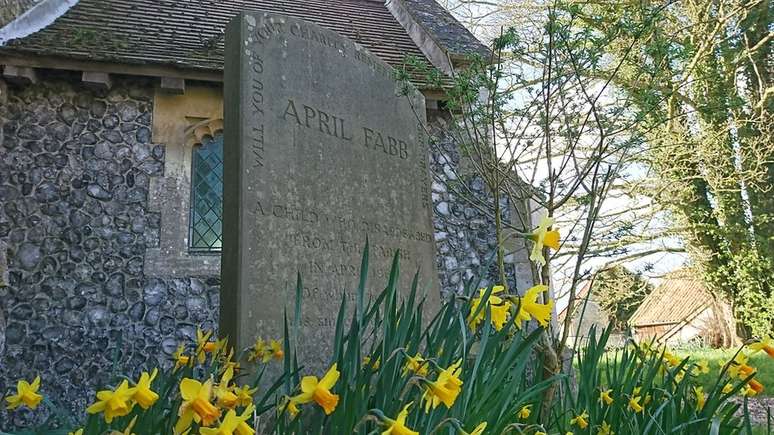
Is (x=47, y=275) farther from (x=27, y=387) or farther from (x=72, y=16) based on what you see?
(x=27, y=387)

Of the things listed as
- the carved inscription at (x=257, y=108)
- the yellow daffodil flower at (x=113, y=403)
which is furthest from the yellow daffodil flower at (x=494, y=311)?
the carved inscription at (x=257, y=108)

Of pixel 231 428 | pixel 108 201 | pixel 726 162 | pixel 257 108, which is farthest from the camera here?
pixel 726 162

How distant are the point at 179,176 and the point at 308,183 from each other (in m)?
4.46

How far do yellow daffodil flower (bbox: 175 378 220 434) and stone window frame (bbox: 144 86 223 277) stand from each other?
18.2 ft

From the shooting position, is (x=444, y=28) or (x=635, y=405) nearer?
(x=635, y=405)

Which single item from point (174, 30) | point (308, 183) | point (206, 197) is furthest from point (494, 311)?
point (174, 30)

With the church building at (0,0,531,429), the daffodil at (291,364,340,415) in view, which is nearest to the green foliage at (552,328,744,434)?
the daffodil at (291,364,340,415)

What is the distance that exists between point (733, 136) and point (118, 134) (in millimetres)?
10641

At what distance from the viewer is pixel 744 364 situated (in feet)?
8.21

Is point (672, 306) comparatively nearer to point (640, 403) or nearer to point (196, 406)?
point (640, 403)

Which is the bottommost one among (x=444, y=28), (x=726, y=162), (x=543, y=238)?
(x=543, y=238)

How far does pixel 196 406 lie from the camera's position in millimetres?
1208

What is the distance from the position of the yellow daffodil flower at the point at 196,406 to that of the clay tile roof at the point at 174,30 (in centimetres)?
605

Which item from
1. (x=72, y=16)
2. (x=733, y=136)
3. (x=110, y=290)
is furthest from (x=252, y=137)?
(x=733, y=136)
